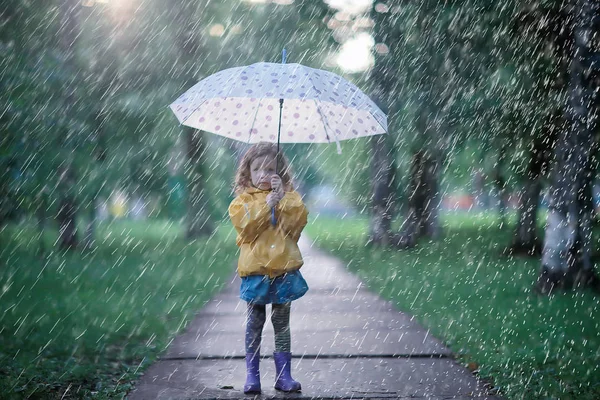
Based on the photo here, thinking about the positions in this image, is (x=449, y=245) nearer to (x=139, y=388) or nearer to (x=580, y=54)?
(x=580, y=54)

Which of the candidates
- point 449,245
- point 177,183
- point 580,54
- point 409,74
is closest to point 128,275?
point 409,74

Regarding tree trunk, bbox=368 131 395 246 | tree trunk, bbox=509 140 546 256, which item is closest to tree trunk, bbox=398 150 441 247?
tree trunk, bbox=368 131 395 246

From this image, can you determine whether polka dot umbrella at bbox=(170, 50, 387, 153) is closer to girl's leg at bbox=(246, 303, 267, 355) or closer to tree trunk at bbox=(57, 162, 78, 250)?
girl's leg at bbox=(246, 303, 267, 355)

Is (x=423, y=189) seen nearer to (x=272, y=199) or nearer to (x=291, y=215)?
(x=291, y=215)

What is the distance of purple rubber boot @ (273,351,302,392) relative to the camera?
4.36m

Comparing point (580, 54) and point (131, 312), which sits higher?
point (580, 54)

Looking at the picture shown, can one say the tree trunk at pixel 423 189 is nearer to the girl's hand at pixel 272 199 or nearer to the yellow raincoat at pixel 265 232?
the yellow raincoat at pixel 265 232

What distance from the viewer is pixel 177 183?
26469 mm

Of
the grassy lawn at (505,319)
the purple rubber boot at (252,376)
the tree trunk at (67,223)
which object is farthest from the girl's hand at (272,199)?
the tree trunk at (67,223)

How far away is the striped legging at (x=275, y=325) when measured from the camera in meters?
4.47

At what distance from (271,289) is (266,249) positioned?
27 centimetres

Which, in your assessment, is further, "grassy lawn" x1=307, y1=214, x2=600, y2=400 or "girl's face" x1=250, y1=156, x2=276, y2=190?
"grassy lawn" x1=307, y1=214, x2=600, y2=400

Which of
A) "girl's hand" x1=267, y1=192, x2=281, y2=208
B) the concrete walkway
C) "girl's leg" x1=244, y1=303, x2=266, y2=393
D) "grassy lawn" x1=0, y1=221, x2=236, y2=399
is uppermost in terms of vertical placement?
"girl's hand" x1=267, y1=192, x2=281, y2=208

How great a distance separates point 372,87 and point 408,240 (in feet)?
14.3
